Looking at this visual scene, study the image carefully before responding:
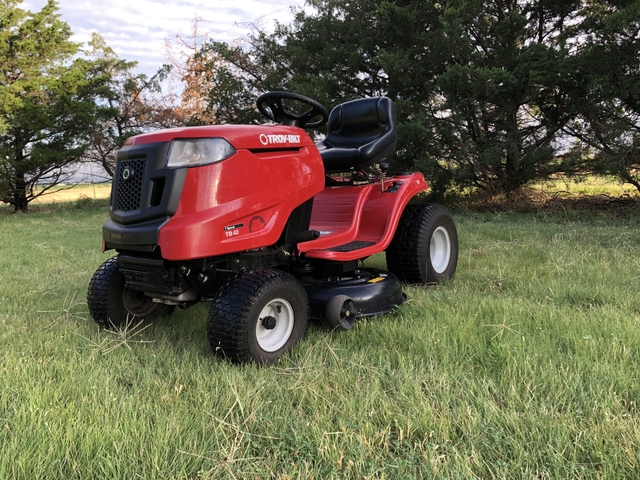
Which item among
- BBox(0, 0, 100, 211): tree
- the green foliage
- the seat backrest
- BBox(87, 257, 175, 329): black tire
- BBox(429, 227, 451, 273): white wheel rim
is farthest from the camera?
BBox(0, 0, 100, 211): tree

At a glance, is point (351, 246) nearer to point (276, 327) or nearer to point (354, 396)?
point (276, 327)

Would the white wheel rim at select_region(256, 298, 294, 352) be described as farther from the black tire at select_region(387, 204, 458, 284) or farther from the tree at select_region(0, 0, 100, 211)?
the tree at select_region(0, 0, 100, 211)

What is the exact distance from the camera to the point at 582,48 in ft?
23.4

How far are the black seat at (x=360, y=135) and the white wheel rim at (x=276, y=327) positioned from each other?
1.36 m

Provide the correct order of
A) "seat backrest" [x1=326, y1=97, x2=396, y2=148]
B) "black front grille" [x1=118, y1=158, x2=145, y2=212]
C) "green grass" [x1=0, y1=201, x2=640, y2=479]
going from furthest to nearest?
"seat backrest" [x1=326, y1=97, x2=396, y2=148] < "black front grille" [x1=118, y1=158, x2=145, y2=212] < "green grass" [x1=0, y1=201, x2=640, y2=479]

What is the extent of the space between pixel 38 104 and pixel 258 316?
44.2ft

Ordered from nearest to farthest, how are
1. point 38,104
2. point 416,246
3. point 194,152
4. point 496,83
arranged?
point 194,152 < point 416,246 < point 496,83 < point 38,104

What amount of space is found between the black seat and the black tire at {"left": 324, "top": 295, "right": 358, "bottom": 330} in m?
1.18

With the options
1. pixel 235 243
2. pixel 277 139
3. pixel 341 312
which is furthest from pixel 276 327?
pixel 277 139

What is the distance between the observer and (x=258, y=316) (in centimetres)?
206

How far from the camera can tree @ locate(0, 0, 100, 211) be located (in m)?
12.0

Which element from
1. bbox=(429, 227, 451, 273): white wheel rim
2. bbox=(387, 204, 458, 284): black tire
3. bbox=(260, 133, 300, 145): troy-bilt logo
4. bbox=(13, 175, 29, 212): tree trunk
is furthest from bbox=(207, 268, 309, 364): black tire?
bbox=(13, 175, 29, 212): tree trunk

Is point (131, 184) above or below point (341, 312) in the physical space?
above

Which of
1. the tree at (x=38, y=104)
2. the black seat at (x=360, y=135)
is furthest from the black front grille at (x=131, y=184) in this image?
the tree at (x=38, y=104)
